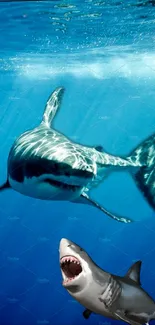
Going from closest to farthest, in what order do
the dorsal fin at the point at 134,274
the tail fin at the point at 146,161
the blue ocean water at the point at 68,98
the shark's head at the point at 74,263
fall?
the shark's head at the point at 74,263
the dorsal fin at the point at 134,274
the tail fin at the point at 146,161
the blue ocean water at the point at 68,98

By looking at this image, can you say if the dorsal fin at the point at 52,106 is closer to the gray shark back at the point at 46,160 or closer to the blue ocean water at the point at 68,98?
the blue ocean water at the point at 68,98

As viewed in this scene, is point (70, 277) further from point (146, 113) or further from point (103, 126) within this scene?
point (146, 113)

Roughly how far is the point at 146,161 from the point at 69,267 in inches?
121

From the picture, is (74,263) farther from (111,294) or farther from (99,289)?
(111,294)

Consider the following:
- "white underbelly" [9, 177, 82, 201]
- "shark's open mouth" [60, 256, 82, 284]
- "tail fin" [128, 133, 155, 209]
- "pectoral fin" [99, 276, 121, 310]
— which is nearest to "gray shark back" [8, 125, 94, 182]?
"white underbelly" [9, 177, 82, 201]

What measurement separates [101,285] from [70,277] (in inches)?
12.4

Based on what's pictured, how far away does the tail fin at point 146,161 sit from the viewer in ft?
23.5

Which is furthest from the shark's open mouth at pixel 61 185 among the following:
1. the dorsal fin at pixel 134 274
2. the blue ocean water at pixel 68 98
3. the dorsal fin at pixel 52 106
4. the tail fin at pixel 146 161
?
the dorsal fin at pixel 134 274

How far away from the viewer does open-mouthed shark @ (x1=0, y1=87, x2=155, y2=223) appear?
6.43 meters

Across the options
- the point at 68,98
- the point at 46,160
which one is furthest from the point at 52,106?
the point at 68,98

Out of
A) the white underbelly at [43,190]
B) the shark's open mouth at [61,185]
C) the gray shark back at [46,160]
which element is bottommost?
the white underbelly at [43,190]

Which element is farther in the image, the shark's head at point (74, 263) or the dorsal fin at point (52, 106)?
the dorsal fin at point (52, 106)

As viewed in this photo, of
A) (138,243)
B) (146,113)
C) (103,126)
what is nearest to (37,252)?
(138,243)

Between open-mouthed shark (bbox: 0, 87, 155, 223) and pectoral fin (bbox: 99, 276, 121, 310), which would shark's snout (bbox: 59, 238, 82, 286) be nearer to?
pectoral fin (bbox: 99, 276, 121, 310)
